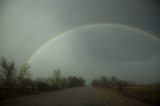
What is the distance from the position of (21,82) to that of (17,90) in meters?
3.64

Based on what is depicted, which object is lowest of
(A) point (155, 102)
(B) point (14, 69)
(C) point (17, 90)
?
(A) point (155, 102)

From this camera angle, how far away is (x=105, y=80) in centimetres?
15962

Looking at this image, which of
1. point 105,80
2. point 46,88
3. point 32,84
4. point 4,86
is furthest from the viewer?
point 105,80

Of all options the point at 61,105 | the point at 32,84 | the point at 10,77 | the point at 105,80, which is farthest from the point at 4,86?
the point at 105,80

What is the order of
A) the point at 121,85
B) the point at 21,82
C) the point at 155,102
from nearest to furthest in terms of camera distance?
1. the point at 155,102
2. the point at 21,82
3. the point at 121,85

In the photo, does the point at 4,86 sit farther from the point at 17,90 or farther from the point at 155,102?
the point at 155,102

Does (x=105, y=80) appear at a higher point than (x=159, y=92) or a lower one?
higher

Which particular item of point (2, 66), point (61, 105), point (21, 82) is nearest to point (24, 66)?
point (21, 82)

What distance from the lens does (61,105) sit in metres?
19.5

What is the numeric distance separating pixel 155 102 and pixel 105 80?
442 ft

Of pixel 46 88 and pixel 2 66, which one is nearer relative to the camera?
pixel 2 66

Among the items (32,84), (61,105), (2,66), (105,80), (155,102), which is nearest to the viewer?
(61,105)

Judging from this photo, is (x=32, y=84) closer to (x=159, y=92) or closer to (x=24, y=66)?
(x=24, y=66)

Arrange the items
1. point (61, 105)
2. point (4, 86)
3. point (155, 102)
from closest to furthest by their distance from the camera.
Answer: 1. point (61, 105)
2. point (155, 102)
3. point (4, 86)
